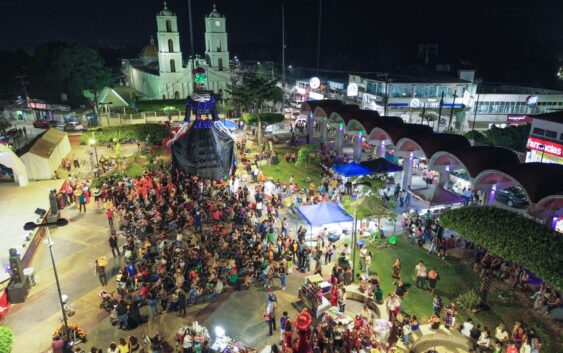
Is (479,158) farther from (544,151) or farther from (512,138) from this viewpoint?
(512,138)

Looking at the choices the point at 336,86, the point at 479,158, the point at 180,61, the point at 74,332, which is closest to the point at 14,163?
the point at 74,332

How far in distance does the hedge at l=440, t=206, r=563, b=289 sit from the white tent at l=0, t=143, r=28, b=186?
26535 mm

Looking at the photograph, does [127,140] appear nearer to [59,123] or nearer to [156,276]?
[59,123]

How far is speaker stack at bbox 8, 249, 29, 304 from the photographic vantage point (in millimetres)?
15516

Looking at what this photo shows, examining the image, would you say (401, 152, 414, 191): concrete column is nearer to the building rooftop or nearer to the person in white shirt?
the person in white shirt

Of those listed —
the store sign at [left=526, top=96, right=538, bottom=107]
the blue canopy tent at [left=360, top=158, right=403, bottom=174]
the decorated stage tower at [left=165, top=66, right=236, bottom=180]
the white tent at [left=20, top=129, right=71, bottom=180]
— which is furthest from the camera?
the store sign at [left=526, top=96, right=538, bottom=107]

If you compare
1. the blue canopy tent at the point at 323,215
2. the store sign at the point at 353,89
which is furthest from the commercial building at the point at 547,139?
the store sign at the point at 353,89

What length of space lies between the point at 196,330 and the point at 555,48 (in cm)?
12162

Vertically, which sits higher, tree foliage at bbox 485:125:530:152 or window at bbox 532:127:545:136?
Answer: window at bbox 532:127:545:136

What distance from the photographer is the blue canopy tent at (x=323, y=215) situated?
64.0 ft

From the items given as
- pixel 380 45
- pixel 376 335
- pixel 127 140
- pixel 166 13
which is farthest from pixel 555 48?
pixel 376 335

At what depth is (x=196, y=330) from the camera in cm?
1291

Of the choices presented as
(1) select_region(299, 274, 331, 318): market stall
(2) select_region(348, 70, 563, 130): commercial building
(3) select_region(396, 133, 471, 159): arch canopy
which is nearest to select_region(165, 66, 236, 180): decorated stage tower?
(1) select_region(299, 274, 331, 318): market stall

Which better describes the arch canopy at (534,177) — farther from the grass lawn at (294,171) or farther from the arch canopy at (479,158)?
the grass lawn at (294,171)
